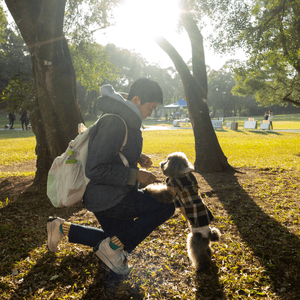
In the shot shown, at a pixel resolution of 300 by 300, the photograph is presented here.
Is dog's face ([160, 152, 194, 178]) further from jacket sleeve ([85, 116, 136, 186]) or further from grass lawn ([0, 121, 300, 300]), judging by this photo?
grass lawn ([0, 121, 300, 300])

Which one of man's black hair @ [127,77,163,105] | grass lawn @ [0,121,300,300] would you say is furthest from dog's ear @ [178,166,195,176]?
grass lawn @ [0,121,300,300]

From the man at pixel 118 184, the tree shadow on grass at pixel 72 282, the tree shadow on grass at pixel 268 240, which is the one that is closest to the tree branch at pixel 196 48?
the tree shadow on grass at pixel 268 240

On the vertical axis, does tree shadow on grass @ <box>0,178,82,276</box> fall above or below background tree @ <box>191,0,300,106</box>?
below

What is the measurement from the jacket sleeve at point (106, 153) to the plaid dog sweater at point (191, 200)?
0.73 m

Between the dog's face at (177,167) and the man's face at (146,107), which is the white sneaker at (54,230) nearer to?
the dog's face at (177,167)

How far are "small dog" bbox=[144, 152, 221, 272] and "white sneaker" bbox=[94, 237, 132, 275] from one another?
0.63 meters

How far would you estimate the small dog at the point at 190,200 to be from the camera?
2.49 m

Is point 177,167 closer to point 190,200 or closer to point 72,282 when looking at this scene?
point 190,200

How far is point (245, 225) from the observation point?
12.2 ft

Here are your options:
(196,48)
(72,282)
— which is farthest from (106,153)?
(196,48)

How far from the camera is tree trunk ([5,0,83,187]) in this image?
4.52 m

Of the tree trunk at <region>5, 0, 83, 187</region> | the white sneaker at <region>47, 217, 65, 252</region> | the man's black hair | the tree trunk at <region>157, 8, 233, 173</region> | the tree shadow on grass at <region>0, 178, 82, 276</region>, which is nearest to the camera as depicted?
the man's black hair

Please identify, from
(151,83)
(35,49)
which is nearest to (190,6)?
(35,49)

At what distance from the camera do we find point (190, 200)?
2514 mm
